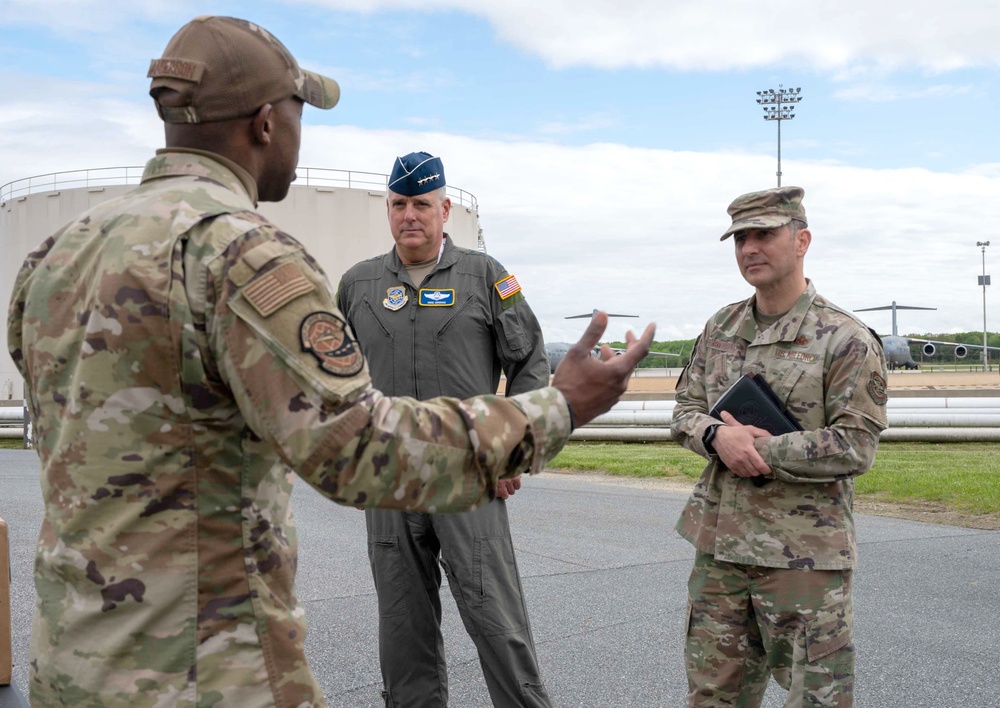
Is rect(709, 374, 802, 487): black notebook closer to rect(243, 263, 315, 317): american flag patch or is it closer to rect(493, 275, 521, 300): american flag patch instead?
rect(493, 275, 521, 300): american flag patch

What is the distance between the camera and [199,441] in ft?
5.45

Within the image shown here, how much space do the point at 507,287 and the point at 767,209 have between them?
3.66 ft

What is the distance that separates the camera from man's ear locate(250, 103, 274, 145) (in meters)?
1.81

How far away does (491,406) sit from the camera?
5.49ft

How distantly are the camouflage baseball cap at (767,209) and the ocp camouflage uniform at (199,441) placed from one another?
2115mm

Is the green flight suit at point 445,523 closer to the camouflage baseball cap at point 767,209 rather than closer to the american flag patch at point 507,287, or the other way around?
the american flag patch at point 507,287

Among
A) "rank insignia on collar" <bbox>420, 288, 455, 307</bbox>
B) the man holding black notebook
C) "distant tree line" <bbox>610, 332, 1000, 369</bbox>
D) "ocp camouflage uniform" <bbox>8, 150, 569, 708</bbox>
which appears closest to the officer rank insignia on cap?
"ocp camouflage uniform" <bbox>8, 150, 569, 708</bbox>

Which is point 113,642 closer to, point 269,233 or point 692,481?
point 269,233

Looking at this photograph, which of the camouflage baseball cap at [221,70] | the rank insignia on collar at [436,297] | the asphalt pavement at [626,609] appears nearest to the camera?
the camouflage baseball cap at [221,70]

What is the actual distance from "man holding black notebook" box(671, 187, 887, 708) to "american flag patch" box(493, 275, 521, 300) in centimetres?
94

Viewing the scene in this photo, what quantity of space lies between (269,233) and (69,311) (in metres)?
0.40

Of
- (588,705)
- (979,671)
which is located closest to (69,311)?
(588,705)

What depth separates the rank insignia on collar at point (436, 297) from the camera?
4.03 meters

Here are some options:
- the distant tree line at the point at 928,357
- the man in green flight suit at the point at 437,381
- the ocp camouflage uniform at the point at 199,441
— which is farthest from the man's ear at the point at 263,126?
the distant tree line at the point at 928,357
